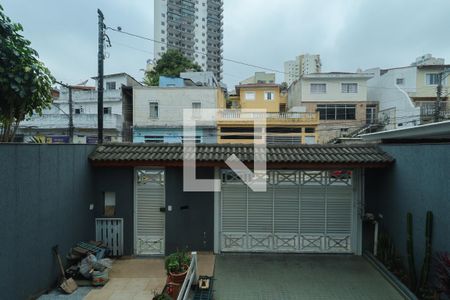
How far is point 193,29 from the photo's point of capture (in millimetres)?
84375

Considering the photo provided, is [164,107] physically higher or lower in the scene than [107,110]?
higher

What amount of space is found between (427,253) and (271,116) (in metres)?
22.1

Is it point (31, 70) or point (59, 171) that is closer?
point (31, 70)

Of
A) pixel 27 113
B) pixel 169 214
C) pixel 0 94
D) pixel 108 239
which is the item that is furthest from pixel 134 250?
pixel 0 94

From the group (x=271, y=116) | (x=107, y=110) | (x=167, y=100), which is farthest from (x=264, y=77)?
(x=107, y=110)

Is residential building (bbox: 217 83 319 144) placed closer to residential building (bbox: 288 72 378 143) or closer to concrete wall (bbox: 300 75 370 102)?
residential building (bbox: 288 72 378 143)

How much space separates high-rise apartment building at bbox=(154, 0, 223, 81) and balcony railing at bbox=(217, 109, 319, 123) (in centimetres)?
5567

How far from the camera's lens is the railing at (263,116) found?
26.0m

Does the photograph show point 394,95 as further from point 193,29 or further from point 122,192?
point 193,29

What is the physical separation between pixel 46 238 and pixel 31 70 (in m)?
3.39

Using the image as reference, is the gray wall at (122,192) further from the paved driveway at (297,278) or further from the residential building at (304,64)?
the residential building at (304,64)

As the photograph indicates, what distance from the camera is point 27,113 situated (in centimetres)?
568

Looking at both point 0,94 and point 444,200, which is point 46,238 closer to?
point 0,94

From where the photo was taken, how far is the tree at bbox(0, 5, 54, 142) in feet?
15.8
